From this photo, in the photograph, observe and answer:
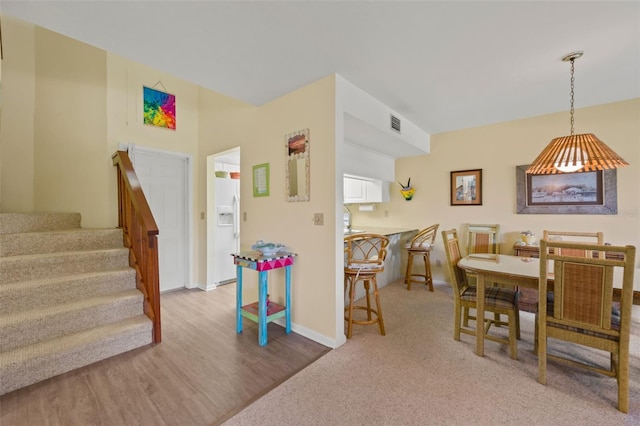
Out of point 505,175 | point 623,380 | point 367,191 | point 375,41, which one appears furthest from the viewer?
point 367,191

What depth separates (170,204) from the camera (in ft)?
13.2

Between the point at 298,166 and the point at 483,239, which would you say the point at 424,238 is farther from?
the point at 298,166

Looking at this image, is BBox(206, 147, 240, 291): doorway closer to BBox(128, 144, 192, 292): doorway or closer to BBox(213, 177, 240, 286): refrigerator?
BBox(213, 177, 240, 286): refrigerator

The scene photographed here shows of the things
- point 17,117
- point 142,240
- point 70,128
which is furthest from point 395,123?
point 17,117

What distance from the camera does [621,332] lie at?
1.64 m

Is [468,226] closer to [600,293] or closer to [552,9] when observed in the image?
[600,293]

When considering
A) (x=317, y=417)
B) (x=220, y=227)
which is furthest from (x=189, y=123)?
(x=317, y=417)

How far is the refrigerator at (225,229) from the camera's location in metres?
4.23

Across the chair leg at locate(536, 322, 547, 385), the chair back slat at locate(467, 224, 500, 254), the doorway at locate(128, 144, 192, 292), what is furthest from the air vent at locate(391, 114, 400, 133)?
the doorway at locate(128, 144, 192, 292)

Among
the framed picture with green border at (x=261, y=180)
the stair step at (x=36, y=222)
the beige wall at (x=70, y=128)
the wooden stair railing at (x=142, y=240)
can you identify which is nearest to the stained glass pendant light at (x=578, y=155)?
the framed picture with green border at (x=261, y=180)

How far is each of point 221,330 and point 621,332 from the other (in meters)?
3.11

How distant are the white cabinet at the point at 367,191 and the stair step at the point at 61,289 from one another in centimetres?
346

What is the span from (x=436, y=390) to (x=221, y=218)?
3.64 m

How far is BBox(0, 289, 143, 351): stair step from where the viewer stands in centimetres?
194
